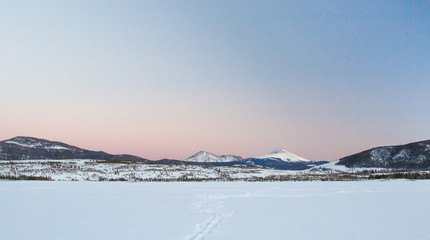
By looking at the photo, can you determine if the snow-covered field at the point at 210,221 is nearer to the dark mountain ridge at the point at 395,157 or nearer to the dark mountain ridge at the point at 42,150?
the dark mountain ridge at the point at 395,157

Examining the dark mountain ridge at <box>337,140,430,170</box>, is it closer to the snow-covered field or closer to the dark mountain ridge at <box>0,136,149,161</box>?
the dark mountain ridge at <box>0,136,149,161</box>

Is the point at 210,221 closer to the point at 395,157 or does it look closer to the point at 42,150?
the point at 395,157

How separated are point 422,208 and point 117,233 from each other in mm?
9775

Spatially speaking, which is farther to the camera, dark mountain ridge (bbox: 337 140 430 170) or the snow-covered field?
dark mountain ridge (bbox: 337 140 430 170)

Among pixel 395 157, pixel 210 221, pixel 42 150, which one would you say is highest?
pixel 42 150

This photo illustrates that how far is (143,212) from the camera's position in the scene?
10070 mm

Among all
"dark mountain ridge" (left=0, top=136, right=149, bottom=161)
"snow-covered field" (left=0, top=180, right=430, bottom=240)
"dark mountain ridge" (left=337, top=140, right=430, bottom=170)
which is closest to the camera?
"snow-covered field" (left=0, top=180, right=430, bottom=240)

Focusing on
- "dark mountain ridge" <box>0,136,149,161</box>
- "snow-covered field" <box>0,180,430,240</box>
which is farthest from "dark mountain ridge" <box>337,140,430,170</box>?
"snow-covered field" <box>0,180,430,240</box>

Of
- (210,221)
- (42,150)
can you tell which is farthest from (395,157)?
(42,150)

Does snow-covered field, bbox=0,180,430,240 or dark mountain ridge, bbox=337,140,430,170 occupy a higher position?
dark mountain ridge, bbox=337,140,430,170

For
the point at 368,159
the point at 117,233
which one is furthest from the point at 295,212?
the point at 368,159

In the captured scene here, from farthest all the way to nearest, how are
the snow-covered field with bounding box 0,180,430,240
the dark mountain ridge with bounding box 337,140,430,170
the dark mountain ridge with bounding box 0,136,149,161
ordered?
the dark mountain ridge with bounding box 0,136,149,161
the dark mountain ridge with bounding box 337,140,430,170
the snow-covered field with bounding box 0,180,430,240

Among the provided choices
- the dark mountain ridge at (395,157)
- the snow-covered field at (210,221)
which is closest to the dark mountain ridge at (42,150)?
the dark mountain ridge at (395,157)

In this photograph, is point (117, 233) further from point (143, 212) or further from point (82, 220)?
point (143, 212)
